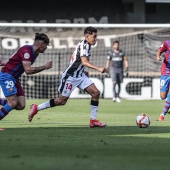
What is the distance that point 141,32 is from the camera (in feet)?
92.7

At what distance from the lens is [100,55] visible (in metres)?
29.5

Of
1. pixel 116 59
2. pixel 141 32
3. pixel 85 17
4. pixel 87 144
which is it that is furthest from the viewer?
pixel 85 17

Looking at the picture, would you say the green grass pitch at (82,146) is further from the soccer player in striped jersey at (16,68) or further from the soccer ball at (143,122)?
the soccer player in striped jersey at (16,68)

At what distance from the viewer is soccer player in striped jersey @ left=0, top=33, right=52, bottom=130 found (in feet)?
38.5

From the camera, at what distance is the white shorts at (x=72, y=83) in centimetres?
1274

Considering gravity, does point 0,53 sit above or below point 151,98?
above

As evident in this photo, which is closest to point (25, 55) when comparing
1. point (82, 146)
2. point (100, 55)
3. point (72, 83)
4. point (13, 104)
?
point (13, 104)

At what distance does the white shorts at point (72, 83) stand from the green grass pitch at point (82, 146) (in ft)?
2.34

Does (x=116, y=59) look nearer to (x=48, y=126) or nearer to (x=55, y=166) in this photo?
(x=48, y=126)

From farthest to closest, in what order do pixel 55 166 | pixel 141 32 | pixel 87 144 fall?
pixel 141 32 → pixel 87 144 → pixel 55 166

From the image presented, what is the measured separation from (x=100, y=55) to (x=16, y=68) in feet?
57.8

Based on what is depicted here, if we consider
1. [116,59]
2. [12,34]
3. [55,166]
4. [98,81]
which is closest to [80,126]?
[55,166]

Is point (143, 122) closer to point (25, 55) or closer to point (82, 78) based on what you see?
point (82, 78)

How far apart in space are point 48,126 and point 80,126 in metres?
0.62
